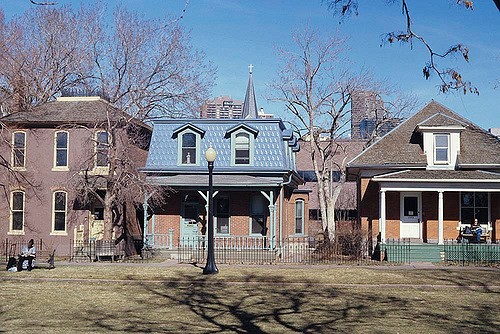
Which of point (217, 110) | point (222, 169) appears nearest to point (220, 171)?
point (222, 169)

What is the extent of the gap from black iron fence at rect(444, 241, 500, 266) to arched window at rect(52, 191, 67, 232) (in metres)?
18.6

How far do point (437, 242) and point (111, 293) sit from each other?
54.7 ft

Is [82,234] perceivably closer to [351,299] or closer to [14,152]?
[14,152]

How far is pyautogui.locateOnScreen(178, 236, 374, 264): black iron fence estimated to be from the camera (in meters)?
27.9

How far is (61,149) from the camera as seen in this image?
107 ft

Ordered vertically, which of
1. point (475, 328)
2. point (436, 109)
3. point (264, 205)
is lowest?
point (475, 328)

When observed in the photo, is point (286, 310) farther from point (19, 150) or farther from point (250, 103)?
point (250, 103)

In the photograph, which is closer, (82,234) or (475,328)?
(475,328)

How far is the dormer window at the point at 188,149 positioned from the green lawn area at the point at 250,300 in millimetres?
8836

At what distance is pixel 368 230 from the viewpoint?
103 ft

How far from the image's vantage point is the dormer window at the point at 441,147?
3114 cm

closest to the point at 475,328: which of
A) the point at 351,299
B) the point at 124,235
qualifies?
the point at 351,299

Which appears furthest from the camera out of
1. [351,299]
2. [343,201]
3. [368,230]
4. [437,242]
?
[343,201]

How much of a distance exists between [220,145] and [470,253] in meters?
13.2
